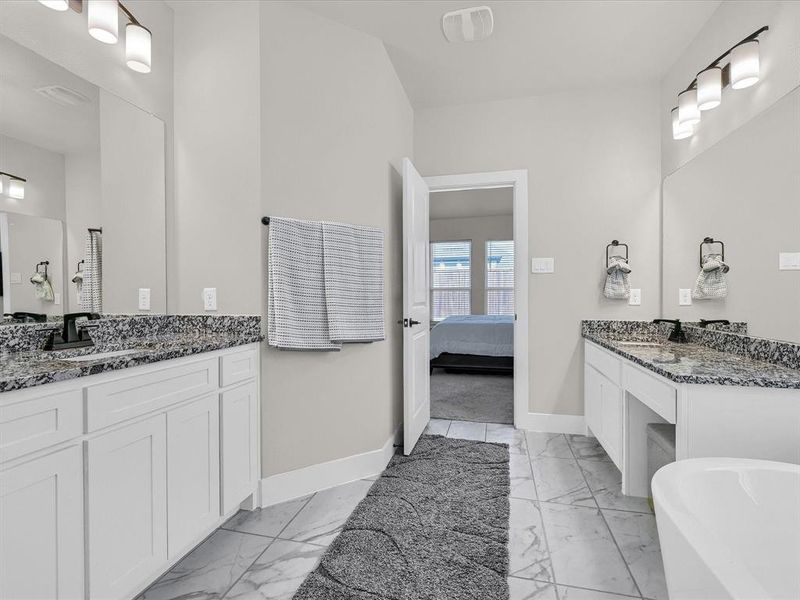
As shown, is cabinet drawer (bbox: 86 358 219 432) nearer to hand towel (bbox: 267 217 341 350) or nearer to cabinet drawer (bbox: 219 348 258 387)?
cabinet drawer (bbox: 219 348 258 387)

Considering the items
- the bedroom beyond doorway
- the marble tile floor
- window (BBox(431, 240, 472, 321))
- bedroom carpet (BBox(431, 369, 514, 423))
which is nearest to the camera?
the marble tile floor

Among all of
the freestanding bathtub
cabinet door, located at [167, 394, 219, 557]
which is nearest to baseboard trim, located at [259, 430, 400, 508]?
cabinet door, located at [167, 394, 219, 557]

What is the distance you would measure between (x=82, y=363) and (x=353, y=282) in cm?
123

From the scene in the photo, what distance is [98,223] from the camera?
1.72 meters

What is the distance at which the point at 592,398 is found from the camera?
8.59ft

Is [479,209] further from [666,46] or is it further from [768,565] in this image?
[768,565]

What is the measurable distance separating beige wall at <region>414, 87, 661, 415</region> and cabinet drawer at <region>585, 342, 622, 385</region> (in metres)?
0.23

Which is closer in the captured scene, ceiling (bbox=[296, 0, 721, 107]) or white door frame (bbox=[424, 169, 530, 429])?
ceiling (bbox=[296, 0, 721, 107])

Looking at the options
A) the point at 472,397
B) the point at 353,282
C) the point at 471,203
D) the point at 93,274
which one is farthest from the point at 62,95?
the point at 471,203

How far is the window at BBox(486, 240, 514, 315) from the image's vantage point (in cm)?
735

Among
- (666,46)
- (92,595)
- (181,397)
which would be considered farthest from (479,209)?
(92,595)

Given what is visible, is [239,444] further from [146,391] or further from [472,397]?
[472,397]

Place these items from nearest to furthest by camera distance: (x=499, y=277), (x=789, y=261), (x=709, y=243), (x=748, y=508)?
(x=748, y=508) < (x=789, y=261) < (x=709, y=243) < (x=499, y=277)

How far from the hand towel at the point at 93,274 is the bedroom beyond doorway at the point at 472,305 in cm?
251
